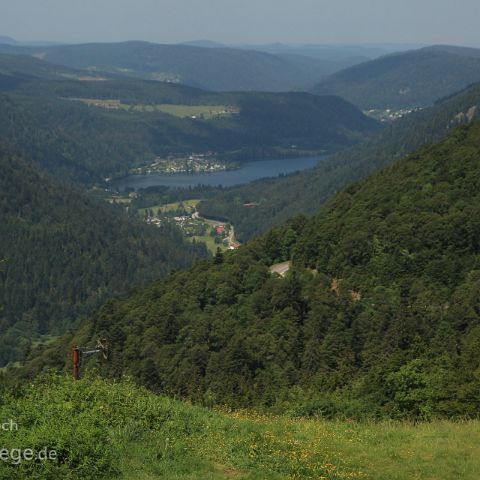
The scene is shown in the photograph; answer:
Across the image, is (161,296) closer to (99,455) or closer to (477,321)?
(477,321)

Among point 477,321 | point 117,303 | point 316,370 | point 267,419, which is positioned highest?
point 267,419

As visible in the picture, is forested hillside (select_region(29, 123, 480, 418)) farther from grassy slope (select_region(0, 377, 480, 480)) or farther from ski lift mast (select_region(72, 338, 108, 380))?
grassy slope (select_region(0, 377, 480, 480))

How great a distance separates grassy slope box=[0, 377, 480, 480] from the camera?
25656mm

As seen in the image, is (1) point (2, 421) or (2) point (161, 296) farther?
(2) point (161, 296)

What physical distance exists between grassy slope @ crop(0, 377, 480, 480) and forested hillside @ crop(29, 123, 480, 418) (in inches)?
596

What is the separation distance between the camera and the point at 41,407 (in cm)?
2945

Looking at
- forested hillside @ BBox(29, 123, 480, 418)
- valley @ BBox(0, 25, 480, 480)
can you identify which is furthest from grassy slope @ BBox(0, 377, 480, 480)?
forested hillside @ BBox(29, 123, 480, 418)

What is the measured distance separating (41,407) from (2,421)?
195 centimetres

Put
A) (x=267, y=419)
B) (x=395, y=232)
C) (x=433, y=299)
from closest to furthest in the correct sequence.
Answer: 1. (x=267, y=419)
2. (x=433, y=299)
3. (x=395, y=232)

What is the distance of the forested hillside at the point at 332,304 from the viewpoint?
71.9 metres

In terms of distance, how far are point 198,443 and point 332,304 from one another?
61.9m

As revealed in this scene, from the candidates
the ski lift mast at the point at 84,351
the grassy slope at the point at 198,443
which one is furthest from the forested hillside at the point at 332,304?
the grassy slope at the point at 198,443

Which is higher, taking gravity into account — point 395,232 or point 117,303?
point 395,232

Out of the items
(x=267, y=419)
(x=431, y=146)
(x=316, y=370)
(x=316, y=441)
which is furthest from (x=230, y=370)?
(x=431, y=146)
